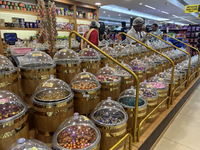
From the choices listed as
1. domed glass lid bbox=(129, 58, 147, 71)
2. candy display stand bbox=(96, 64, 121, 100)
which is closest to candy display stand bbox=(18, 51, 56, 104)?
candy display stand bbox=(96, 64, 121, 100)

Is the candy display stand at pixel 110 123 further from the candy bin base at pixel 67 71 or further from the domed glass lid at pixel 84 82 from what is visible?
the candy bin base at pixel 67 71

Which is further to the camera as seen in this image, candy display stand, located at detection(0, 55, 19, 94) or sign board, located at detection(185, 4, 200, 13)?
sign board, located at detection(185, 4, 200, 13)

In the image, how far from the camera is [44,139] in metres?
1.58

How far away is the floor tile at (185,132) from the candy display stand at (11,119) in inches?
90.2

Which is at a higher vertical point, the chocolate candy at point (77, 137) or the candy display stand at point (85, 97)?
the candy display stand at point (85, 97)

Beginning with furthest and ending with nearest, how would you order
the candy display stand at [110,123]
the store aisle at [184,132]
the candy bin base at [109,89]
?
the store aisle at [184,132]
the candy bin base at [109,89]
the candy display stand at [110,123]

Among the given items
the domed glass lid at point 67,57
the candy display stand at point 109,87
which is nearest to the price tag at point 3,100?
the domed glass lid at point 67,57

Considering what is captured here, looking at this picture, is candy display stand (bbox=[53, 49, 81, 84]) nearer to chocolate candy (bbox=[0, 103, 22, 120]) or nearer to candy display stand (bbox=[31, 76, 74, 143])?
candy display stand (bbox=[31, 76, 74, 143])

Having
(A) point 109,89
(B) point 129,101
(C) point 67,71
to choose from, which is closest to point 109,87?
(A) point 109,89

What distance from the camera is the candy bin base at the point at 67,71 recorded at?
6.85 ft

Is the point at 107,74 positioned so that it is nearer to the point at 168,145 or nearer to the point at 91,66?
the point at 91,66

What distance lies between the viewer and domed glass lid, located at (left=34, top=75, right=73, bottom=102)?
1.58 m

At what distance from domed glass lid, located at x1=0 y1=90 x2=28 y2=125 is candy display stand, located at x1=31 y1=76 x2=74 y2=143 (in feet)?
0.48

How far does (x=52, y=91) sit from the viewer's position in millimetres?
1713
